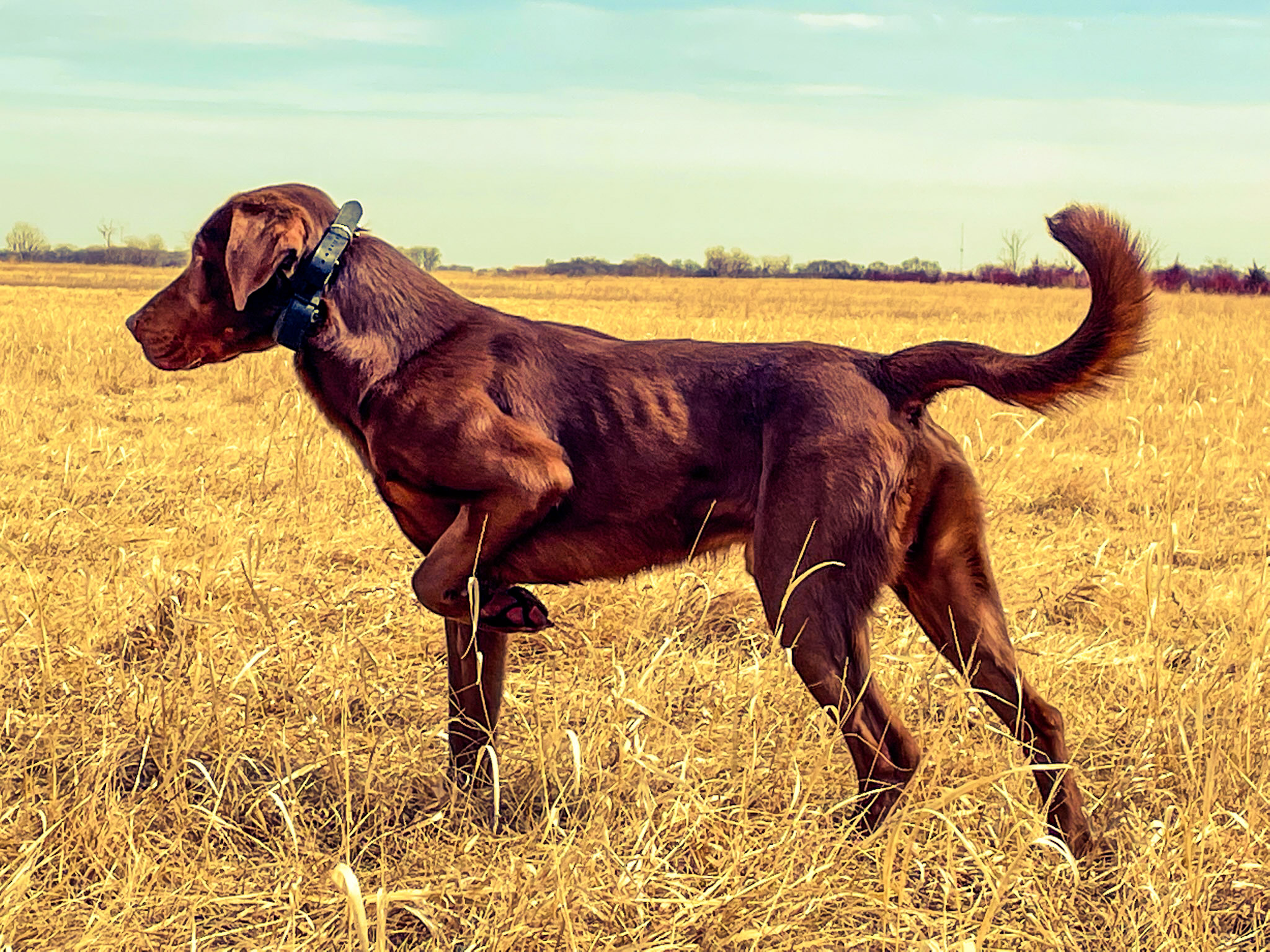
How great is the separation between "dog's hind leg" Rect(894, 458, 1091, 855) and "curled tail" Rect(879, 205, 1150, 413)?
0.74ft

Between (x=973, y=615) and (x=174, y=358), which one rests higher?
(x=174, y=358)

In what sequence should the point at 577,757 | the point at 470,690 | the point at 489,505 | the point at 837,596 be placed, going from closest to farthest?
the point at 577,757 < the point at 837,596 < the point at 489,505 < the point at 470,690

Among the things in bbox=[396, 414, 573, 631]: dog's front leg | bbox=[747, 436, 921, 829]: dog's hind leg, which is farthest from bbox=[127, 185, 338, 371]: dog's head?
bbox=[747, 436, 921, 829]: dog's hind leg

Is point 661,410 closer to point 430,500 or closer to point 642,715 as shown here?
point 430,500

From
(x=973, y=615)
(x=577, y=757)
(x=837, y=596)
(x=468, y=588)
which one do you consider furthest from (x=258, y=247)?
(x=973, y=615)

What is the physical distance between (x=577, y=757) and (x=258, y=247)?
4.92ft

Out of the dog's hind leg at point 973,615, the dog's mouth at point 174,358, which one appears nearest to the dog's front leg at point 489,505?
the dog's mouth at point 174,358

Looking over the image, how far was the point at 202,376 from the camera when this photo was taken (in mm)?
10617

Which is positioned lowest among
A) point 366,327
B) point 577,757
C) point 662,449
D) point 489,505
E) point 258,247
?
point 577,757

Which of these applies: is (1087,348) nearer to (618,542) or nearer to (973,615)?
(973,615)

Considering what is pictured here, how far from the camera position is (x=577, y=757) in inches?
83.8

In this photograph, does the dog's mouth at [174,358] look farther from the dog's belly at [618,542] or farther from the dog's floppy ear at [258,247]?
the dog's belly at [618,542]

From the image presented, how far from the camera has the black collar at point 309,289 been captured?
2.78m

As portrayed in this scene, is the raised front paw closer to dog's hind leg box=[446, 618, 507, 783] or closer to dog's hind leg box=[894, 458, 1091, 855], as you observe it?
dog's hind leg box=[446, 618, 507, 783]
